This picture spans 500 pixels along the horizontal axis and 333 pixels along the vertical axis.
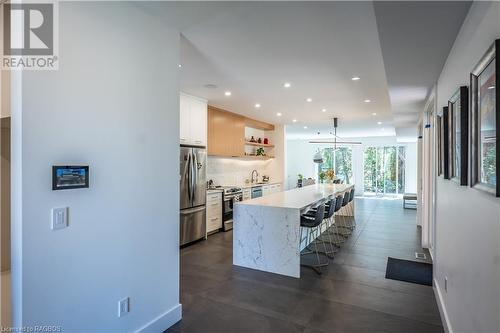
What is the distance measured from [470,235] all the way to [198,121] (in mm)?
4549

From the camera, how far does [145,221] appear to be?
7.47 ft

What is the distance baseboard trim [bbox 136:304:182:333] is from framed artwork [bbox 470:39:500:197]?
2440 mm

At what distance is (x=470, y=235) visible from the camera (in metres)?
1.69

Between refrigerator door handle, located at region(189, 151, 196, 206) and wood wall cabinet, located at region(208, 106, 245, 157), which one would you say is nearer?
refrigerator door handle, located at region(189, 151, 196, 206)

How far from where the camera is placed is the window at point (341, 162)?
13289mm

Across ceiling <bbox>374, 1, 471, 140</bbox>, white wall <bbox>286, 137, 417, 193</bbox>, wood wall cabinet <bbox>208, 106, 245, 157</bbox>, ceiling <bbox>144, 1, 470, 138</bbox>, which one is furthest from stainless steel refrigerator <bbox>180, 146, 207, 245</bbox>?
white wall <bbox>286, 137, 417, 193</bbox>

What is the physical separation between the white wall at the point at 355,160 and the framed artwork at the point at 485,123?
11.9 m

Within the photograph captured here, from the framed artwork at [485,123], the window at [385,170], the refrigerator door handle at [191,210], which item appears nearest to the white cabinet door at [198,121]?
the refrigerator door handle at [191,210]

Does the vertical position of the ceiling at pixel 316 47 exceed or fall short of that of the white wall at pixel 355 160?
it exceeds it

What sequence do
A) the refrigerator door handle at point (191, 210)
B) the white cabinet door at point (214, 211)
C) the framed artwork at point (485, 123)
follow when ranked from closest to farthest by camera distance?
the framed artwork at point (485, 123) → the refrigerator door handle at point (191, 210) → the white cabinet door at point (214, 211)

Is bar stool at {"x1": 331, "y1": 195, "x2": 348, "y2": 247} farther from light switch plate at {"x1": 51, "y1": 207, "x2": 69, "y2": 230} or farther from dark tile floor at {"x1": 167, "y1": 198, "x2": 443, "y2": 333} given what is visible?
light switch plate at {"x1": 51, "y1": 207, "x2": 69, "y2": 230}

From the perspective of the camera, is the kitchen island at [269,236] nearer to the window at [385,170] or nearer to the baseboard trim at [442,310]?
the baseboard trim at [442,310]

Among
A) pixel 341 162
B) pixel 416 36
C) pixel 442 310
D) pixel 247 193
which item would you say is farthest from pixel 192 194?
pixel 341 162

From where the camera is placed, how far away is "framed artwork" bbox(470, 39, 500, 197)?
1220 mm
